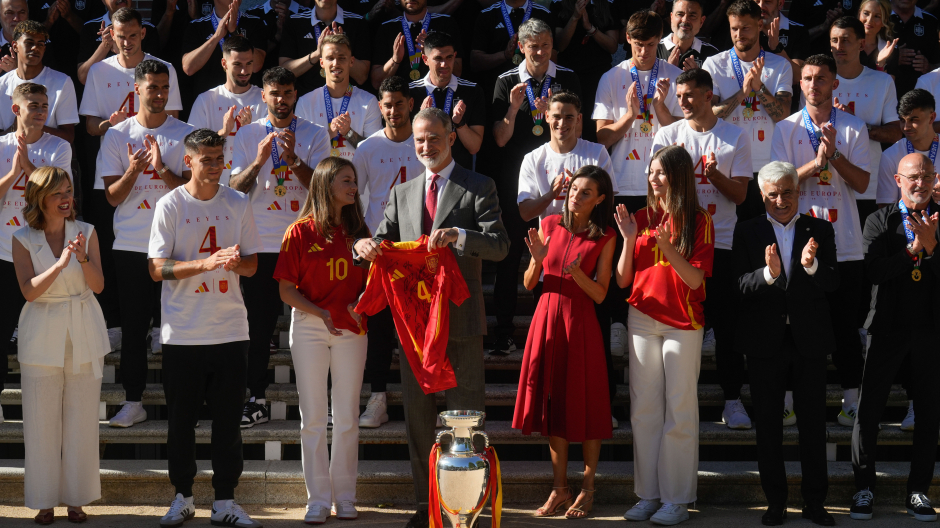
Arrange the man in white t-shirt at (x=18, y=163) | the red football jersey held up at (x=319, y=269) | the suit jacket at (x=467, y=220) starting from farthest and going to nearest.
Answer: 1. the man in white t-shirt at (x=18, y=163)
2. the red football jersey held up at (x=319, y=269)
3. the suit jacket at (x=467, y=220)

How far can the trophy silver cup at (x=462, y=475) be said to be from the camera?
4.68 m

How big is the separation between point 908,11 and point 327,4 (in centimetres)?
505

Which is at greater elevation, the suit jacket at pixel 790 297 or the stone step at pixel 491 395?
the suit jacket at pixel 790 297

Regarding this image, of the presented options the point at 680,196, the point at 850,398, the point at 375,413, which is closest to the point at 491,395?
the point at 375,413

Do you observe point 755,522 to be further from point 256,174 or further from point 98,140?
point 98,140

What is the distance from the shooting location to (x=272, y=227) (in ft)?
21.1

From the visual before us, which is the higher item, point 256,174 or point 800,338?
point 256,174

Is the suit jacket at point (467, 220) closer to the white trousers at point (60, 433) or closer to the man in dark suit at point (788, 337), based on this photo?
the man in dark suit at point (788, 337)

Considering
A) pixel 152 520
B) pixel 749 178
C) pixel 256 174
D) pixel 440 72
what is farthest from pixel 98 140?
pixel 749 178

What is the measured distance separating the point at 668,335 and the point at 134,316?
3.60m

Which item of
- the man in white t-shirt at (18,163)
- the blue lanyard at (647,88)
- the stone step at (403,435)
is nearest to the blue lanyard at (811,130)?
the blue lanyard at (647,88)

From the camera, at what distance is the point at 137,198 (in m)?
6.48

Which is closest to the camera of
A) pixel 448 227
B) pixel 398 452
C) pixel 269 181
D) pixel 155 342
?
pixel 448 227

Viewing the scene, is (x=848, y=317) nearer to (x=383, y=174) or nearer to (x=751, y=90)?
(x=751, y=90)
